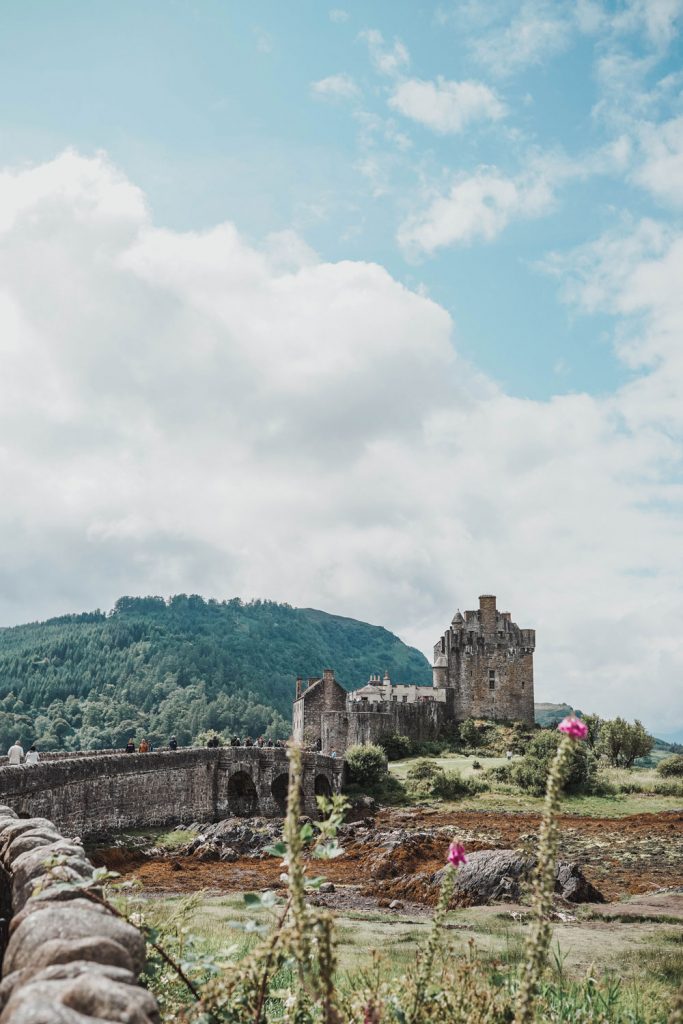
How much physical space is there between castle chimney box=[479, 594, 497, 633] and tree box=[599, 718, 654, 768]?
759 inches

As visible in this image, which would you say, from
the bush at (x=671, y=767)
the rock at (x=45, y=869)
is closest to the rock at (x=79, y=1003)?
the rock at (x=45, y=869)

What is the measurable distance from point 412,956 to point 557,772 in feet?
27.5

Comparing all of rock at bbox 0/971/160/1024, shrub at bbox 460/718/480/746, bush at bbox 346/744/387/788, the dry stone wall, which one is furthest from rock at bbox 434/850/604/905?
shrub at bbox 460/718/480/746

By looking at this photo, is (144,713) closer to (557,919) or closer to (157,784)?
(157,784)

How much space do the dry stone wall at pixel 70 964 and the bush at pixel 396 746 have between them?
196 ft

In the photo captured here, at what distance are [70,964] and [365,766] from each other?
49.9m

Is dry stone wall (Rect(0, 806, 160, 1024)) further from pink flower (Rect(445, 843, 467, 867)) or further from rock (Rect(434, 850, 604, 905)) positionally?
rock (Rect(434, 850, 604, 905))

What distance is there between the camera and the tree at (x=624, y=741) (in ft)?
193

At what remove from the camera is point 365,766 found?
167 feet

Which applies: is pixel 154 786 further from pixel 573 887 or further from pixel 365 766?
pixel 365 766

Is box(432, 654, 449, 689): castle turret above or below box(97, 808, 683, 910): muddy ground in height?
above

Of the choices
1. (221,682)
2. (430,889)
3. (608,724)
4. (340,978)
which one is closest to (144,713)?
(221,682)

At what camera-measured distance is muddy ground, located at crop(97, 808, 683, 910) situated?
19875 millimetres

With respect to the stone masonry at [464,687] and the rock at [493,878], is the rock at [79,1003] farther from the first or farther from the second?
the stone masonry at [464,687]
